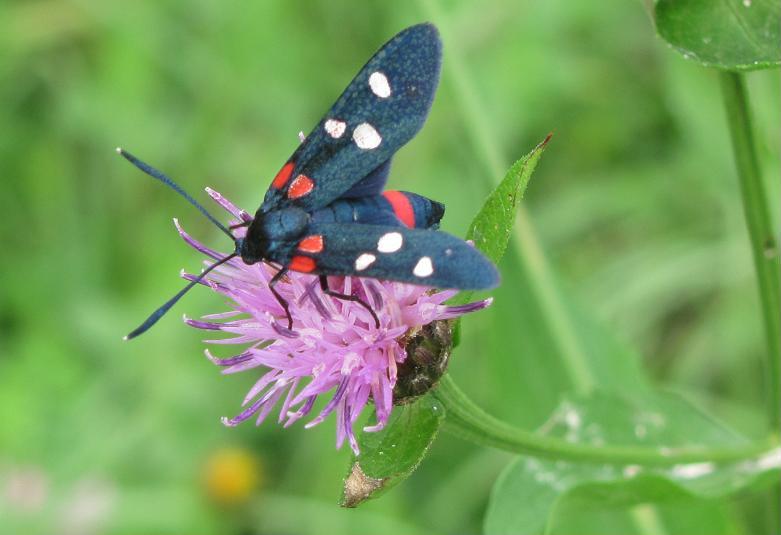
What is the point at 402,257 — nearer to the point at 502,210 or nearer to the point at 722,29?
the point at 502,210

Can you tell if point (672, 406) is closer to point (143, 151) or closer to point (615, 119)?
point (615, 119)

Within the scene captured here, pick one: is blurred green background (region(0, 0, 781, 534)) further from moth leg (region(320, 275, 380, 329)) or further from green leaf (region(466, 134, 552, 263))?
moth leg (region(320, 275, 380, 329))

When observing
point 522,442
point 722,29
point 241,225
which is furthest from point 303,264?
point 722,29

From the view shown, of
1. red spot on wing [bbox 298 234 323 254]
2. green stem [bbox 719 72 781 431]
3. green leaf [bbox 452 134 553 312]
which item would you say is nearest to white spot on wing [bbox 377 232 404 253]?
red spot on wing [bbox 298 234 323 254]

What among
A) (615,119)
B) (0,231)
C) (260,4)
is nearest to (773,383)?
(615,119)

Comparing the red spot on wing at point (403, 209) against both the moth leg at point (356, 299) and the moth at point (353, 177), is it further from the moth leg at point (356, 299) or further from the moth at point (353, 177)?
the moth leg at point (356, 299)

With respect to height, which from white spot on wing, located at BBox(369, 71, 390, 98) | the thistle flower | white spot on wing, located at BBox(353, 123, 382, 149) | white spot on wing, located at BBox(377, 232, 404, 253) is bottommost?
the thistle flower
